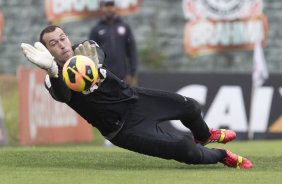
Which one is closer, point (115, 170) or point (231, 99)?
point (115, 170)

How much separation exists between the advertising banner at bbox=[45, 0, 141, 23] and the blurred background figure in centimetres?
795

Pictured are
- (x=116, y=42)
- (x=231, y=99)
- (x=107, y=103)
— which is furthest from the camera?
(x=231, y=99)

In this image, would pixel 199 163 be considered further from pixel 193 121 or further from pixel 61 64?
pixel 61 64

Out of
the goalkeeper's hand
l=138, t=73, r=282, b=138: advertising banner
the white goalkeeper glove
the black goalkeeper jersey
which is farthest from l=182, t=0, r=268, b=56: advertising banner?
the white goalkeeper glove

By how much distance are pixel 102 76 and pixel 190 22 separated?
15.6m

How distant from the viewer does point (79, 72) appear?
9.75 meters

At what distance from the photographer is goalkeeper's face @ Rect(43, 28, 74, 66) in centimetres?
1041

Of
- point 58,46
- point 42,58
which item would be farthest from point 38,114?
point 42,58

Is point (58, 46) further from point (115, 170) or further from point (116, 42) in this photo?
point (116, 42)

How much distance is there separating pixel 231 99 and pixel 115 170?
9965 mm

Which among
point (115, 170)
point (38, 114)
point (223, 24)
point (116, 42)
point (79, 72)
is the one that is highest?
point (79, 72)

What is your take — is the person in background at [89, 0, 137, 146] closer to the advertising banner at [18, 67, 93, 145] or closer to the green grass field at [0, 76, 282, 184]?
the advertising banner at [18, 67, 93, 145]

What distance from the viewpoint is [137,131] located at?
1045 cm

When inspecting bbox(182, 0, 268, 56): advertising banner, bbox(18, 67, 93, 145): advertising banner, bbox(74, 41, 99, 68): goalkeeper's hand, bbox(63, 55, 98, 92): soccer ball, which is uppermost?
bbox(74, 41, 99, 68): goalkeeper's hand
